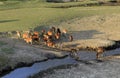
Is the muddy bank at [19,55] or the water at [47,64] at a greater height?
the muddy bank at [19,55]

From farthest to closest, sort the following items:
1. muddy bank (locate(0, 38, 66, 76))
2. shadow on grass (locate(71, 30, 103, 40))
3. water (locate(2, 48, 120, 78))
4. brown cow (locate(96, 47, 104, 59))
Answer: shadow on grass (locate(71, 30, 103, 40)) → brown cow (locate(96, 47, 104, 59)) → muddy bank (locate(0, 38, 66, 76)) → water (locate(2, 48, 120, 78))

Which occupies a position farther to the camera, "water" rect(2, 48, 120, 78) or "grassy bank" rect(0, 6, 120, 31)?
"grassy bank" rect(0, 6, 120, 31)

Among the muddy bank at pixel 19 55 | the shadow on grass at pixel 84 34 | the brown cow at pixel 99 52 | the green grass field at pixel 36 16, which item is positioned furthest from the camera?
the green grass field at pixel 36 16

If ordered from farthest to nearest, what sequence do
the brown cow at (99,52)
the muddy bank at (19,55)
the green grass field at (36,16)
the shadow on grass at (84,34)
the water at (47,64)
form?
1. the green grass field at (36,16)
2. the shadow on grass at (84,34)
3. the brown cow at (99,52)
4. the muddy bank at (19,55)
5. the water at (47,64)

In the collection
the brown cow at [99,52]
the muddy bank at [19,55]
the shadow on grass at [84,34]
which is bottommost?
the shadow on grass at [84,34]

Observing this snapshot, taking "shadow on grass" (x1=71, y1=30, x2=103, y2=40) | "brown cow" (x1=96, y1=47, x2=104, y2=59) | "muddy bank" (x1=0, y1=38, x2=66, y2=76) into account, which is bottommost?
"shadow on grass" (x1=71, y1=30, x2=103, y2=40)

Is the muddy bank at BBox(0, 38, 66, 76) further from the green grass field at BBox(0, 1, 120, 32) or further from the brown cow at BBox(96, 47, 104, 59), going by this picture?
the green grass field at BBox(0, 1, 120, 32)

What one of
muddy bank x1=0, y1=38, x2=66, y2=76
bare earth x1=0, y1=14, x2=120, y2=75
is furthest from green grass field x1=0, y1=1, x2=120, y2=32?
muddy bank x1=0, y1=38, x2=66, y2=76

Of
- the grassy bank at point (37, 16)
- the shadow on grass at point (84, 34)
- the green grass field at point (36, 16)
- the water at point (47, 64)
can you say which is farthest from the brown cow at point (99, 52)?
the grassy bank at point (37, 16)

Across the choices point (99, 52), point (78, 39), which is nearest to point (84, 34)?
point (78, 39)

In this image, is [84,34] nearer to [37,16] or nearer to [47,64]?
[37,16]

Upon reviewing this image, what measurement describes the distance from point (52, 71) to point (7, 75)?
342 centimetres

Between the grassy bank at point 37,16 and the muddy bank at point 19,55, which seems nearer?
the muddy bank at point 19,55

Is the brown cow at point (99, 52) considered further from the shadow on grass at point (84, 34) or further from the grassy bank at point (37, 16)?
the grassy bank at point (37, 16)
